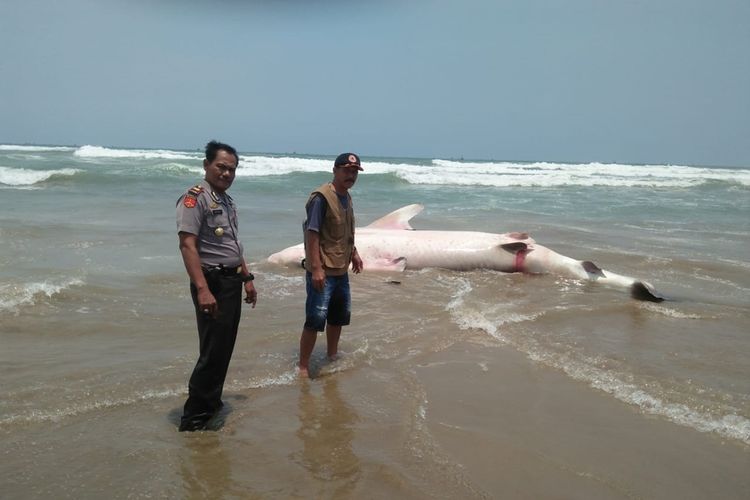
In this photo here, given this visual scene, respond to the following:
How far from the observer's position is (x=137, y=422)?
11.1 ft

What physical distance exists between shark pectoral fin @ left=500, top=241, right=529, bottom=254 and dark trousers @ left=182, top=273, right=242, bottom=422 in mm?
5513

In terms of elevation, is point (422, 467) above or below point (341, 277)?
below

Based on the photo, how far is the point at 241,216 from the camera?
14.0 meters

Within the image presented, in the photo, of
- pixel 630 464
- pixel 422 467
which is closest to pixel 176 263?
pixel 422 467

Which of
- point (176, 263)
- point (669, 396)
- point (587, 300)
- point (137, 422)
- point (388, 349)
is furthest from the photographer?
point (176, 263)

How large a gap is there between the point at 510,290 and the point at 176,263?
4597 millimetres

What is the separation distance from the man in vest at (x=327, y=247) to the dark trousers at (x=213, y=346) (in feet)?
2.80

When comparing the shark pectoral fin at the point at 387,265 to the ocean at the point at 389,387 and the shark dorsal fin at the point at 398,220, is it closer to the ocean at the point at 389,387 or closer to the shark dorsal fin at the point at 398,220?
the ocean at the point at 389,387

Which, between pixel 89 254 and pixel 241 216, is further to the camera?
pixel 241 216

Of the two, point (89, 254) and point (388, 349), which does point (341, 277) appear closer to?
point (388, 349)

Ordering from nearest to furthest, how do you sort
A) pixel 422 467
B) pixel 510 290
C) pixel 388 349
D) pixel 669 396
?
pixel 422 467
pixel 669 396
pixel 388 349
pixel 510 290

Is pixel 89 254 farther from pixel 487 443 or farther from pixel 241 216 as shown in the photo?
pixel 487 443

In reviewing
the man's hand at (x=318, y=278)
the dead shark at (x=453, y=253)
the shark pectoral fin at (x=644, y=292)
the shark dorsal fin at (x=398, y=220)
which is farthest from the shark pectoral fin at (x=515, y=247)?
the man's hand at (x=318, y=278)

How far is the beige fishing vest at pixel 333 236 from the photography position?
14.0 feet
